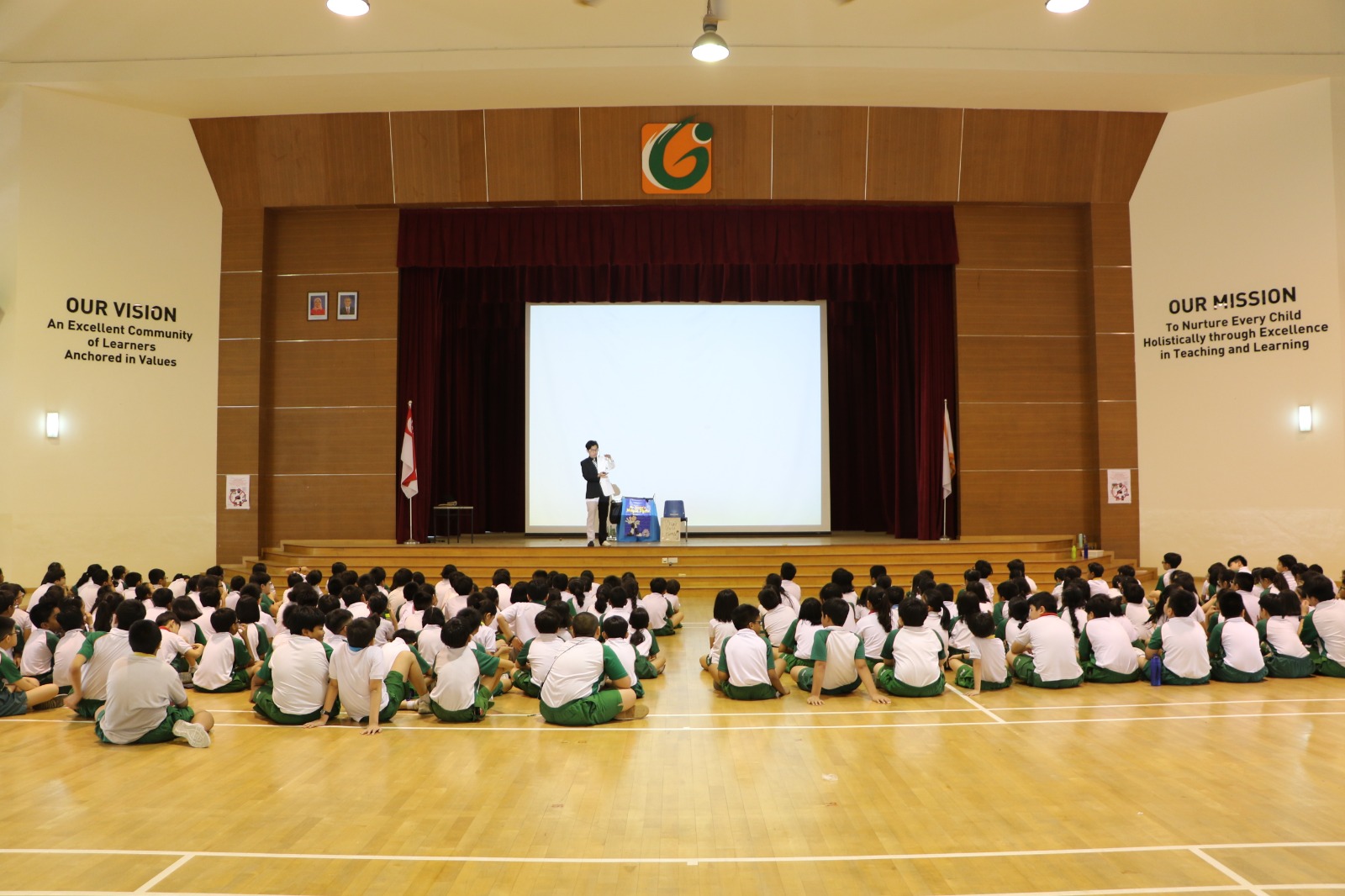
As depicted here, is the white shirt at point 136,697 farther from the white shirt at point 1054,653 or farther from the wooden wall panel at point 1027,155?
the wooden wall panel at point 1027,155

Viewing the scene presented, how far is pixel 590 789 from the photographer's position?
4.70 meters

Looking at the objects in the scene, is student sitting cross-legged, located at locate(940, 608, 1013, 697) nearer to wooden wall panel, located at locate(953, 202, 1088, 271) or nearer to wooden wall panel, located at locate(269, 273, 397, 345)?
wooden wall panel, located at locate(953, 202, 1088, 271)

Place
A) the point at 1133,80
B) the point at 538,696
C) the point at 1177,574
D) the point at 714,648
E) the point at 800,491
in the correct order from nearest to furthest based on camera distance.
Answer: the point at 538,696
the point at 714,648
the point at 1177,574
the point at 1133,80
the point at 800,491

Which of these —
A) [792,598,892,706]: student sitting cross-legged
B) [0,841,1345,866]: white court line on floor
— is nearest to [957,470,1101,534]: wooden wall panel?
[792,598,892,706]: student sitting cross-legged

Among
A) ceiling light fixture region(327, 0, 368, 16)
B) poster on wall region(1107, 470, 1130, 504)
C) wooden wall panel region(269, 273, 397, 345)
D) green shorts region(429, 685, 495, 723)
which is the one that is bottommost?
green shorts region(429, 685, 495, 723)

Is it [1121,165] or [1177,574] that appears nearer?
[1177,574]

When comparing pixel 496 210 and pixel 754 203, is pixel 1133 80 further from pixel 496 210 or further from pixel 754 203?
pixel 496 210

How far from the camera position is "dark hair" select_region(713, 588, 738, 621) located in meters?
7.22

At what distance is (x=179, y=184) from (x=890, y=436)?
10790mm

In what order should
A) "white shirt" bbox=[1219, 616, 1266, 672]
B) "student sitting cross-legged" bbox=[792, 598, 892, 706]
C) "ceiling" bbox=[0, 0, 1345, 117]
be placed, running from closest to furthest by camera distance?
"student sitting cross-legged" bbox=[792, 598, 892, 706] < "white shirt" bbox=[1219, 616, 1266, 672] < "ceiling" bbox=[0, 0, 1345, 117]

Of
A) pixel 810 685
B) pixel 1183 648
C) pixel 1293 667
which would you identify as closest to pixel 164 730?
pixel 810 685

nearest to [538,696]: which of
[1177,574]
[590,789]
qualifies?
[590,789]

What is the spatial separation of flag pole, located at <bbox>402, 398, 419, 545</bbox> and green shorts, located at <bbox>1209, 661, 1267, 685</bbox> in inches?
374

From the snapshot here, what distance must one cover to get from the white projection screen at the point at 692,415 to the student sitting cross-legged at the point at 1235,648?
26.3ft
